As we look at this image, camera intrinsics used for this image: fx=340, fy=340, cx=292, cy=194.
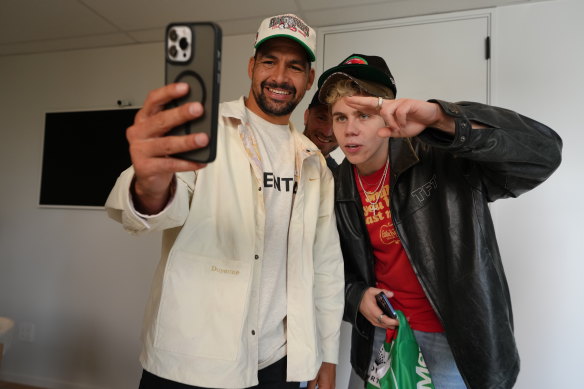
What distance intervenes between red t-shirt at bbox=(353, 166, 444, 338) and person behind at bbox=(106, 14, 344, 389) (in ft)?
0.44

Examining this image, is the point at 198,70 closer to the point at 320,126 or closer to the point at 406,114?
the point at 406,114

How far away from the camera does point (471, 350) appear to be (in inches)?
36.9

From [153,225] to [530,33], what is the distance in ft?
7.75

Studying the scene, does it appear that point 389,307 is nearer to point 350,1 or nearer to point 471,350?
point 471,350

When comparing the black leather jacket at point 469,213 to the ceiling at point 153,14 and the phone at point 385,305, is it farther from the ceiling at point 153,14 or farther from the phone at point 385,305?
the ceiling at point 153,14

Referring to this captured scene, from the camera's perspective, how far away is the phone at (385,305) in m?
1.05

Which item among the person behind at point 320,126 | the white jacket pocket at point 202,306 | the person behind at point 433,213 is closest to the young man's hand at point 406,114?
the person behind at point 433,213

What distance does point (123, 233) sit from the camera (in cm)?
258

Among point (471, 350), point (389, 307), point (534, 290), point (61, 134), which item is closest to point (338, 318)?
point (389, 307)

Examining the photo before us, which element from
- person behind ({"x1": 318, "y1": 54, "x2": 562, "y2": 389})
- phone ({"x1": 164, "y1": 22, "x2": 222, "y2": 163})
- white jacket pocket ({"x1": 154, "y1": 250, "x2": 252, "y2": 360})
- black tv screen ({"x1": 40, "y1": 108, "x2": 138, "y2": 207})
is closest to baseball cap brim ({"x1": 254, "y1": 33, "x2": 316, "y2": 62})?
person behind ({"x1": 318, "y1": 54, "x2": 562, "y2": 389})

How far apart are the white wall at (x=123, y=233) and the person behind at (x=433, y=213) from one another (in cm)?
119

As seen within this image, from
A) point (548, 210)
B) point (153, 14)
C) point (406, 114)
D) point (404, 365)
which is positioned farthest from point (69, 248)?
point (548, 210)

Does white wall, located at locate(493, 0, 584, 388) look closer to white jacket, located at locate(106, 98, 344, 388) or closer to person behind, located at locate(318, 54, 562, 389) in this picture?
person behind, located at locate(318, 54, 562, 389)

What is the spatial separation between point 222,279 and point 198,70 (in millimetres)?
538
